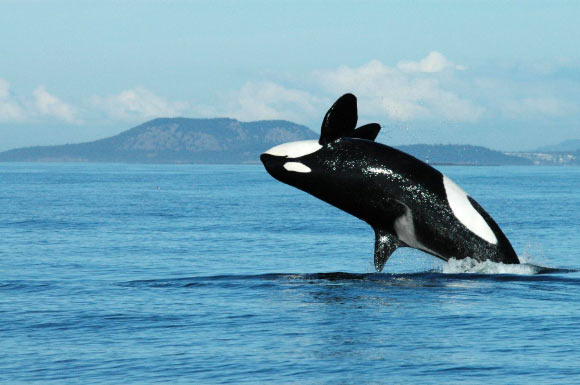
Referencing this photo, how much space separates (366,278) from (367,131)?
5513 mm

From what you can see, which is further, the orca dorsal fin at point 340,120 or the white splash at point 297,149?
the white splash at point 297,149

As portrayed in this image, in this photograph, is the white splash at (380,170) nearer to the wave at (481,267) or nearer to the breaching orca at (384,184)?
the breaching orca at (384,184)

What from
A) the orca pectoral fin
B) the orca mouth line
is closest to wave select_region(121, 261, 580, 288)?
the orca mouth line

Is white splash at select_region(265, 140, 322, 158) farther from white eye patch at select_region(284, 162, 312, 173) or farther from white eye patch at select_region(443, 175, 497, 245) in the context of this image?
white eye patch at select_region(443, 175, 497, 245)

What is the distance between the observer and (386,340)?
17.2 meters

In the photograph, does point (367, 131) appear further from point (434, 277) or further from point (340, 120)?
point (434, 277)

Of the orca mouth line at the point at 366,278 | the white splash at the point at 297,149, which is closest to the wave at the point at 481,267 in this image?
the orca mouth line at the point at 366,278

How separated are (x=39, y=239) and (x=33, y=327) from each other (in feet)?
89.6

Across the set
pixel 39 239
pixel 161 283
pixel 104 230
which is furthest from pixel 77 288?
pixel 104 230

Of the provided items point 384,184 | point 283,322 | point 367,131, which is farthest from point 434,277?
point 283,322

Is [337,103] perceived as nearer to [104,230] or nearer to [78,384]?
[78,384]

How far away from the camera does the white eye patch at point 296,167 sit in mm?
20594

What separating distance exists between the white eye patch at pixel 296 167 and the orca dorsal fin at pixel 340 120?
2.30ft

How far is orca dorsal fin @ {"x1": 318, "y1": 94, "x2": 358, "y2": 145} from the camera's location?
760 inches
